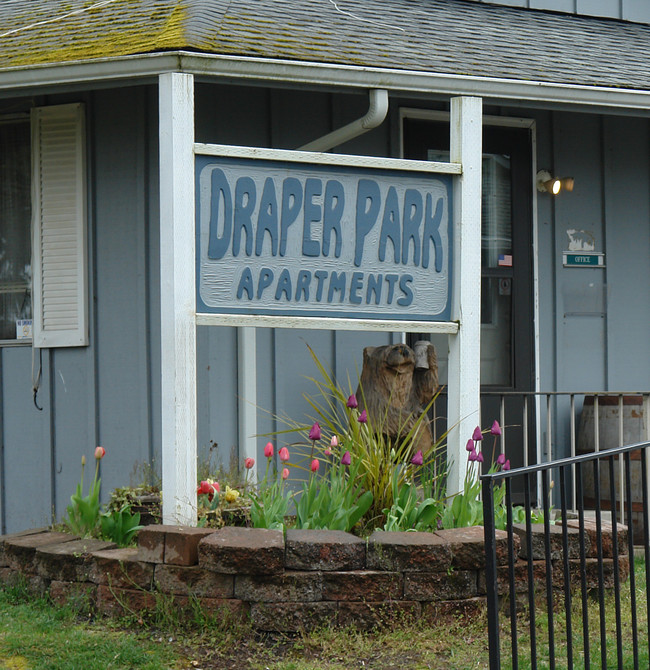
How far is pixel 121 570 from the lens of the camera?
459cm

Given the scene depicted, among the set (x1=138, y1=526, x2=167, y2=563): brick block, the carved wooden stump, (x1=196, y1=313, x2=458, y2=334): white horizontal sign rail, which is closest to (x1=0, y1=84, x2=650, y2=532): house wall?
the carved wooden stump

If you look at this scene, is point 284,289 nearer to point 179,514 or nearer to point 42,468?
point 179,514

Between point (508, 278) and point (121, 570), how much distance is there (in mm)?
3746

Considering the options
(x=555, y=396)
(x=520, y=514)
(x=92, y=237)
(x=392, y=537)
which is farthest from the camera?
(x=555, y=396)

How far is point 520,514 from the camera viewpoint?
539 cm

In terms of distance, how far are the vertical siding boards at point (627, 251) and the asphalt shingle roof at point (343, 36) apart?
26.5 inches

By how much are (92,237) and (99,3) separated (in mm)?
1448

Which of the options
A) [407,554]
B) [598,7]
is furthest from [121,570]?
[598,7]

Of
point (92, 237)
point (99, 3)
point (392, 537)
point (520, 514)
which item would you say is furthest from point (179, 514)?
point (99, 3)

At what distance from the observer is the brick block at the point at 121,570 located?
15.0ft

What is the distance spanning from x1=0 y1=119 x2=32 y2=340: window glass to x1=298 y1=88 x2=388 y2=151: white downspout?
184 cm

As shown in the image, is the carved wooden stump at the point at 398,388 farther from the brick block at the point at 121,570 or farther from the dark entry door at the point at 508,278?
the brick block at the point at 121,570

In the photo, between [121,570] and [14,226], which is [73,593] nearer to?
[121,570]

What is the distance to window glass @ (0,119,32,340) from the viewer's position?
6555mm
